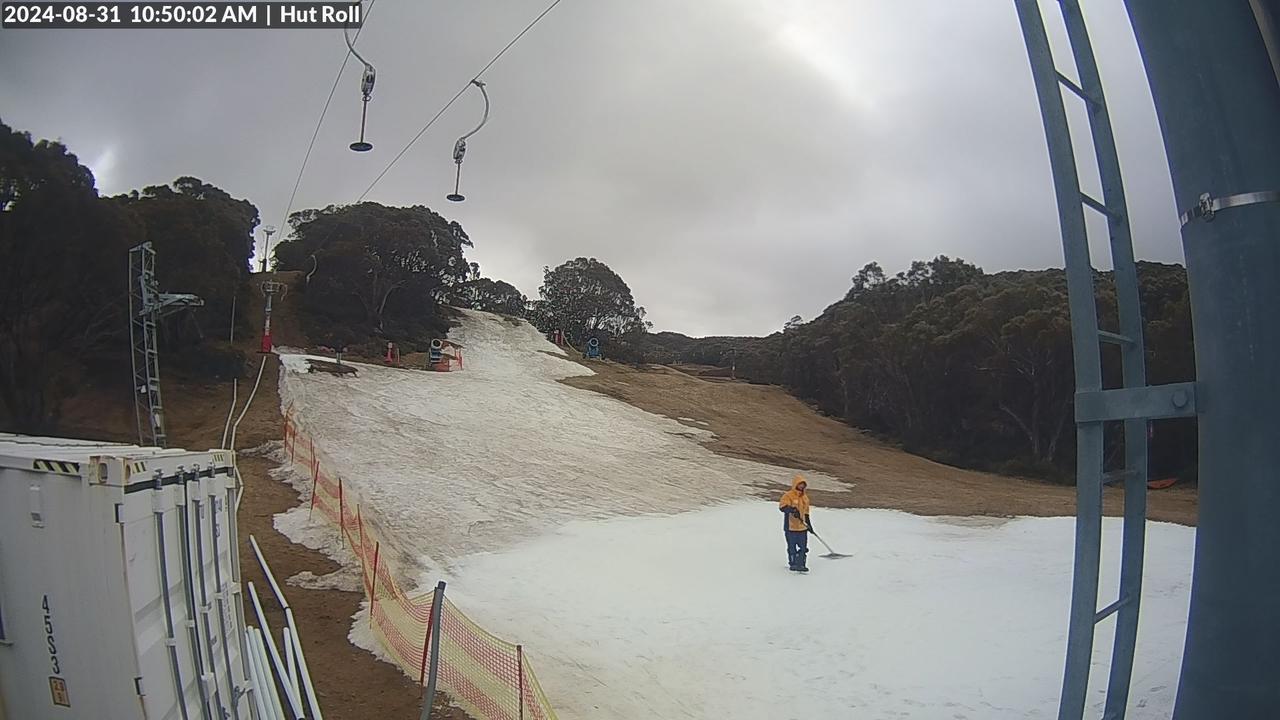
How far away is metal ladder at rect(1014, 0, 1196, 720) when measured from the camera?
3.75 metres

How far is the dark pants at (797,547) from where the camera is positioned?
13031 millimetres

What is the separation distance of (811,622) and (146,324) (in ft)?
69.7

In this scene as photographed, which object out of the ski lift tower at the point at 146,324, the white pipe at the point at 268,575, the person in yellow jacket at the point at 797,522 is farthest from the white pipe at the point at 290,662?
the ski lift tower at the point at 146,324

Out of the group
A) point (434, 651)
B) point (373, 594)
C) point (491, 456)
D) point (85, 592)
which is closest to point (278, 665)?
point (434, 651)

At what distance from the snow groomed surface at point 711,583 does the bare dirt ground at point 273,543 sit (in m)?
1.17

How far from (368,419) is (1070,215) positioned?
79.7ft

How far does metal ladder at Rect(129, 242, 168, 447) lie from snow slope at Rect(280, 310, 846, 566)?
3.98 meters

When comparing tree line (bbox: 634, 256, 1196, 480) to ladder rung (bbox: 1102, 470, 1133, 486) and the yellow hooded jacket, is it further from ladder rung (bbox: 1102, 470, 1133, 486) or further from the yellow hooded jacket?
ladder rung (bbox: 1102, 470, 1133, 486)

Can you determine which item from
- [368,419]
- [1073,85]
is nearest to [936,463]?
→ [368,419]

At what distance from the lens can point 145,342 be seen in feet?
69.2

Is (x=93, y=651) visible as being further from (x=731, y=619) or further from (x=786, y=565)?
(x=786, y=565)

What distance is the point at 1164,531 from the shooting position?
Result: 15.9 meters

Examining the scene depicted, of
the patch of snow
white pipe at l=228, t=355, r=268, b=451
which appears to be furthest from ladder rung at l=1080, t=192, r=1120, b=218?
white pipe at l=228, t=355, r=268, b=451

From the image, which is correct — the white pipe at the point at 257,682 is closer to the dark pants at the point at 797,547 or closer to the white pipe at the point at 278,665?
the white pipe at the point at 278,665
